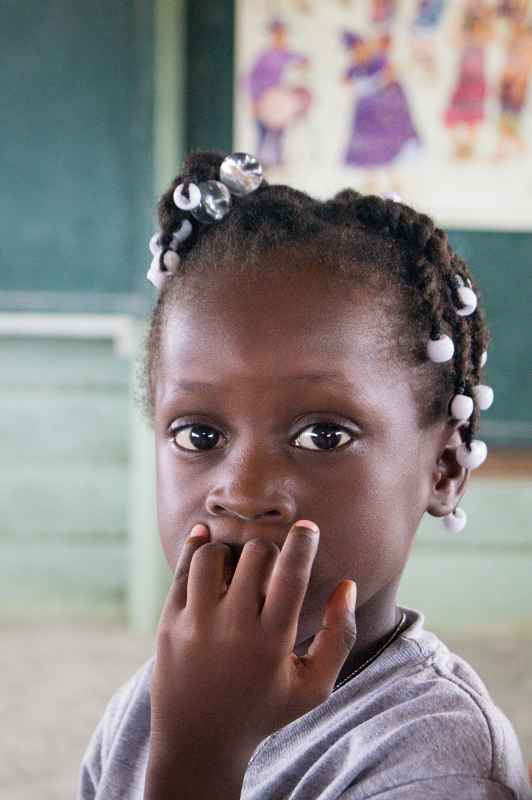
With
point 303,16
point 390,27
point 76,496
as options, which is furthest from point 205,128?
point 76,496

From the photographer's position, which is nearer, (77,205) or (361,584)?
(361,584)

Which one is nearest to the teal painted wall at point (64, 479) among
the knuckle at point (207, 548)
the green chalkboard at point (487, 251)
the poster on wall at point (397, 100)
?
the green chalkboard at point (487, 251)

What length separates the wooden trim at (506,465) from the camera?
313 cm

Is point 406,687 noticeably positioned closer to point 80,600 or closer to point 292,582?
point 292,582

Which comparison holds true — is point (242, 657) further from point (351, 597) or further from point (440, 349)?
point (440, 349)

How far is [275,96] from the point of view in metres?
3.21

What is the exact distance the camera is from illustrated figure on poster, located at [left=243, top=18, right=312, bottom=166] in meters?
3.21

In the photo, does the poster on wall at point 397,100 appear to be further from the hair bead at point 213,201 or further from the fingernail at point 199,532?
the fingernail at point 199,532

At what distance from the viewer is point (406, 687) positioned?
29.5 inches

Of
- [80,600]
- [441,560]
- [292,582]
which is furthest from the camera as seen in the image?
[80,600]

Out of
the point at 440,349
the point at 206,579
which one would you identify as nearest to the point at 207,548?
the point at 206,579

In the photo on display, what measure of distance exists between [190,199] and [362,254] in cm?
16

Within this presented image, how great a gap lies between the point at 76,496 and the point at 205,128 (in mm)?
1299

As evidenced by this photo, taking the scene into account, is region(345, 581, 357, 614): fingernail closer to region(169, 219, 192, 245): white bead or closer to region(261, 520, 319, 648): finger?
region(261, 520, 319, 648): finger
